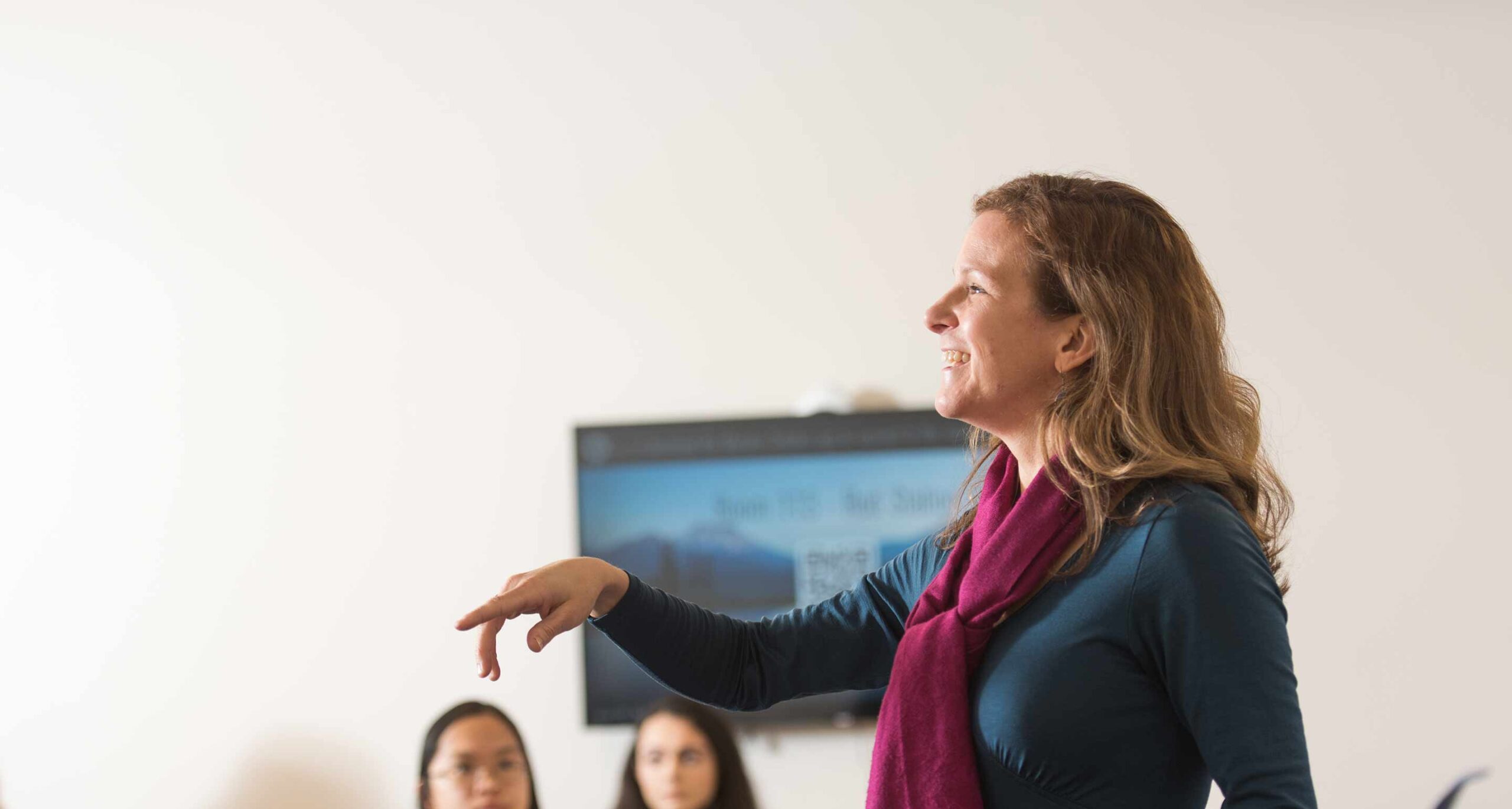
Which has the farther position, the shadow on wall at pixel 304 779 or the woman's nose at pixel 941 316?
the shadow on wall at pixel 304 779

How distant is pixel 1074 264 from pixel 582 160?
7.95ft

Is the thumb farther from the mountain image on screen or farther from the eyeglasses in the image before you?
the mountain image on screen

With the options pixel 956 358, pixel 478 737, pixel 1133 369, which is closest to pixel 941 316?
pixel 956 358

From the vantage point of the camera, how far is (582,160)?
354 centimetres

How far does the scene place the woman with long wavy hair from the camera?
1.11 meters

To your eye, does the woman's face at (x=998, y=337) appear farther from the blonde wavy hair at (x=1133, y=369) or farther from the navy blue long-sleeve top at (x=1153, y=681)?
the navy blue long-sleeve top at (x=1153, y=681)

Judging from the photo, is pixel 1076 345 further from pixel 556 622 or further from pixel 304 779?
pixel 304 779

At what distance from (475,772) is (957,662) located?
4.07ft

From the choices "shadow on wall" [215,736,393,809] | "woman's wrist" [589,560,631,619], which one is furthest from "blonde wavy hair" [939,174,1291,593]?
"shadow on wall" [215,736,393,809]

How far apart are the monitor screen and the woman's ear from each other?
6.55 feet

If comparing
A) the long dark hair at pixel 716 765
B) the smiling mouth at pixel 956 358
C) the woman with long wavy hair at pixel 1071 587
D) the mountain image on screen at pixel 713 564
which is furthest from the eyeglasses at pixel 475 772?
the smiling mouth at pixel 956 358

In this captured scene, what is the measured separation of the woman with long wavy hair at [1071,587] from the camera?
1109 millimetres

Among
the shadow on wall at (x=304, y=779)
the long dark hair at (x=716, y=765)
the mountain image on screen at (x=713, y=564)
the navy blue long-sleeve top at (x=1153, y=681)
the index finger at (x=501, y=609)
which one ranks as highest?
the mountain image on screen at (x=713, y=564)

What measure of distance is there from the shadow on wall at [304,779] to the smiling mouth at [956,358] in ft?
8.45
